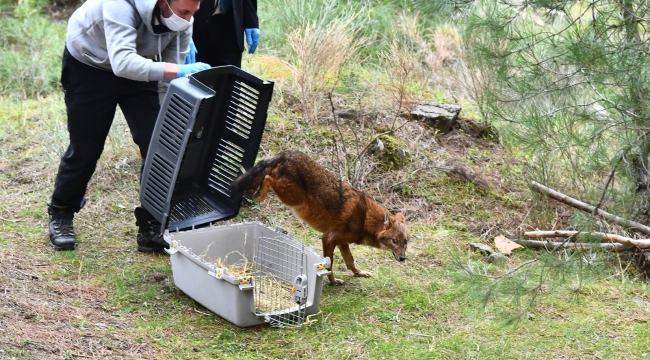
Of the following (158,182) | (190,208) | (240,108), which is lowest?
→ (190,208)

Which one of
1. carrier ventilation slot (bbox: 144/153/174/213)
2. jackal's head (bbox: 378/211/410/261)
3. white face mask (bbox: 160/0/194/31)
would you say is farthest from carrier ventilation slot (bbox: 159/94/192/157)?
jackal's head (bbox: 378/211/410/261)

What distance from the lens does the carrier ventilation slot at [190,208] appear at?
5359 millimetres

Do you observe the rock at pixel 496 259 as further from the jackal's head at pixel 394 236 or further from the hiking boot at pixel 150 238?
the hiking boot at pixel 150 238

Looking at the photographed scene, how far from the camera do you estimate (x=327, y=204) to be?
543cm

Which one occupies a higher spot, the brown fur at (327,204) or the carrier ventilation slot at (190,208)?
the brown fur at (327,204)

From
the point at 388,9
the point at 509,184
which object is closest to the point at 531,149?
the point at 509,184

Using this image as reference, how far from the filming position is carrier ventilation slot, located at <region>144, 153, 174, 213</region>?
4.74 meters

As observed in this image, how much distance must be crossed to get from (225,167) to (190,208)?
1.28ft

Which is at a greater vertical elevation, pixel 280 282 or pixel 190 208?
pixel 190 208

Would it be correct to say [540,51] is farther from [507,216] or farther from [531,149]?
[507,216]

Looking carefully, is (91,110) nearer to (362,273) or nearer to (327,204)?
(327,204)

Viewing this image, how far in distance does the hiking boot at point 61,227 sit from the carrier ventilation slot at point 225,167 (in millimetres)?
1161

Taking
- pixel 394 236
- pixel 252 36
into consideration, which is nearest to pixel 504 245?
pixel 394 236

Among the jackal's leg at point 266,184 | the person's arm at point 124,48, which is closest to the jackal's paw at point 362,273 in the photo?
the jackal's leg at point 266,184
